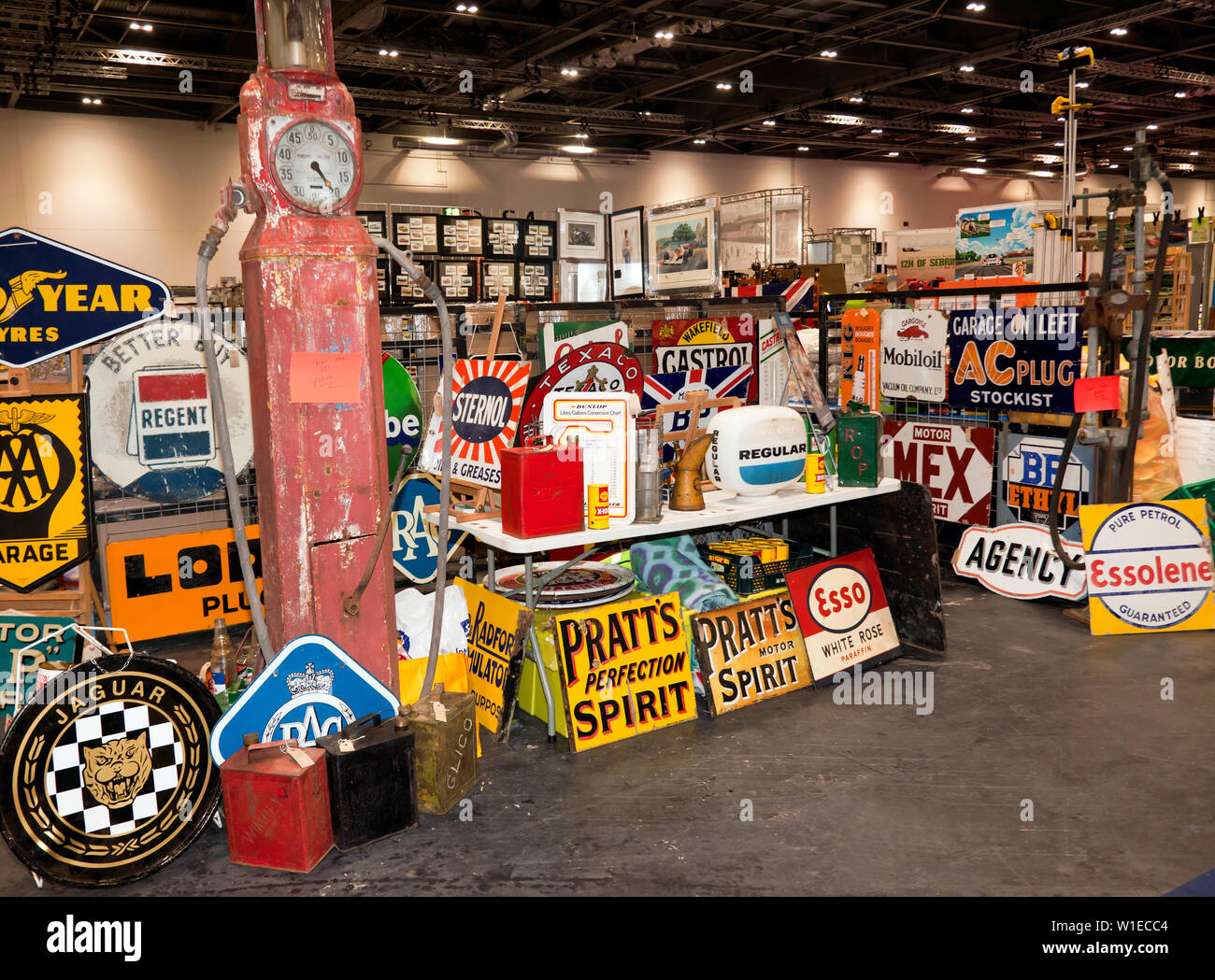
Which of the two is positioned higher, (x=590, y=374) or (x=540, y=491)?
(x=590, y=374)

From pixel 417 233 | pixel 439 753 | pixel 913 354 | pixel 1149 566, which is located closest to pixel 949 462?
pixel 913 354

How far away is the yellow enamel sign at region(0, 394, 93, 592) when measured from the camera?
3.83 m

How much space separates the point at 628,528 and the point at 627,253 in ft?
9.76

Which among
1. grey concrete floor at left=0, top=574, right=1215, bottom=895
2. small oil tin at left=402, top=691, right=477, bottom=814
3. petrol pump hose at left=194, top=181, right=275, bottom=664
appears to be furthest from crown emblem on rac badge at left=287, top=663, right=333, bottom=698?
grey concrete floor at left=0, top=574, right=1215, bottom=895

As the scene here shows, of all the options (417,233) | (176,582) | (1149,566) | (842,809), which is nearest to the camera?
(842,809)

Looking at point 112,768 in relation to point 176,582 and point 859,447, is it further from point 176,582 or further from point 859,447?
point 859,447

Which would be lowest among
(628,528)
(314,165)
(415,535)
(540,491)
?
(415,535)

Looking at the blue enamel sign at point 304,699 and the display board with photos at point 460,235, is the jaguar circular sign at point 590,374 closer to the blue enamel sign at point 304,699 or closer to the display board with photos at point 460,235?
the blue enamel sign at point 304,699

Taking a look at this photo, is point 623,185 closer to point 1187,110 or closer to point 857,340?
point 1187,110

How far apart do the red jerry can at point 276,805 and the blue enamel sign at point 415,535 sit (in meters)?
2.03

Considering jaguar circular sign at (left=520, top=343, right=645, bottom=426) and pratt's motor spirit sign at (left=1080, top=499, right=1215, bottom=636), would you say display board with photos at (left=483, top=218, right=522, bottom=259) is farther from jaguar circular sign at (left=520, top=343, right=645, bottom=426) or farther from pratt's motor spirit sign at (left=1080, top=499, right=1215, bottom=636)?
pratt's motor spirit sign at (left=1080, top=499, right=1215, bottom=636)

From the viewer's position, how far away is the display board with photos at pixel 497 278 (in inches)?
372

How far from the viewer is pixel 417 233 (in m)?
9.36

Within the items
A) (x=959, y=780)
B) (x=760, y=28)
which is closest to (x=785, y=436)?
(x=959, y=780)
